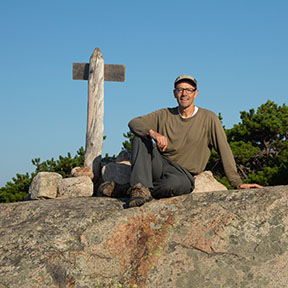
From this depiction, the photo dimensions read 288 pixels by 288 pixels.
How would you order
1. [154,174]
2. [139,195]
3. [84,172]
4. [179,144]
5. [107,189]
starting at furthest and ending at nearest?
[84,172] → [107,189] → [179,144] → [154,174] → [139,195]

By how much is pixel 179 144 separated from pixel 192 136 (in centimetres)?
21

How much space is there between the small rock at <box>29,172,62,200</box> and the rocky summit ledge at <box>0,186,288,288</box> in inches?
107

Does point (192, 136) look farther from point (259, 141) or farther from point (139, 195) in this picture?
point (259, 141)

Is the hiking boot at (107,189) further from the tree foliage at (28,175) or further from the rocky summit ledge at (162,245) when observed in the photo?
the tree foliage at (28,175)

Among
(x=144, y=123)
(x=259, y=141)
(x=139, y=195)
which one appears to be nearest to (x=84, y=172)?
(x=144, y=123)

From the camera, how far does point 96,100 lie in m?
8.64

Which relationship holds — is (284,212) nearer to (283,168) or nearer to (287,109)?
(283,168)

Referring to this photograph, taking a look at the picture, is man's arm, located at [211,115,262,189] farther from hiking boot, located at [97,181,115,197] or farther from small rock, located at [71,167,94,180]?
small rock, located at [71,167,94,180]

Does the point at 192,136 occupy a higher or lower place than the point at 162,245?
higher

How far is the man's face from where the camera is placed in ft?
17.9

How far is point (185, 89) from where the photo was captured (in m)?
5.45

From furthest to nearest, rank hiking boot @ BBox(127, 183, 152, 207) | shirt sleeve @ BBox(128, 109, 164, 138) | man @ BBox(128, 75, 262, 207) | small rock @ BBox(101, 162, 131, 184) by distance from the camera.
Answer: small rock @ BBox(101, 162, 131, 184)
shirt sleeve @ BBox(128, 109, 164, 138)
man @ BBox(128, 75, 262, 207)
hiking boot @ BBox(127, 183, 152, 207)

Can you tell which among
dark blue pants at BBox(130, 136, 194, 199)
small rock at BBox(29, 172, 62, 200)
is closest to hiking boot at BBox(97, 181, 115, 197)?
dark blue pants at BBox(130, 136, 194, 199)

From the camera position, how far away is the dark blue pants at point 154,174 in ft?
16.2
